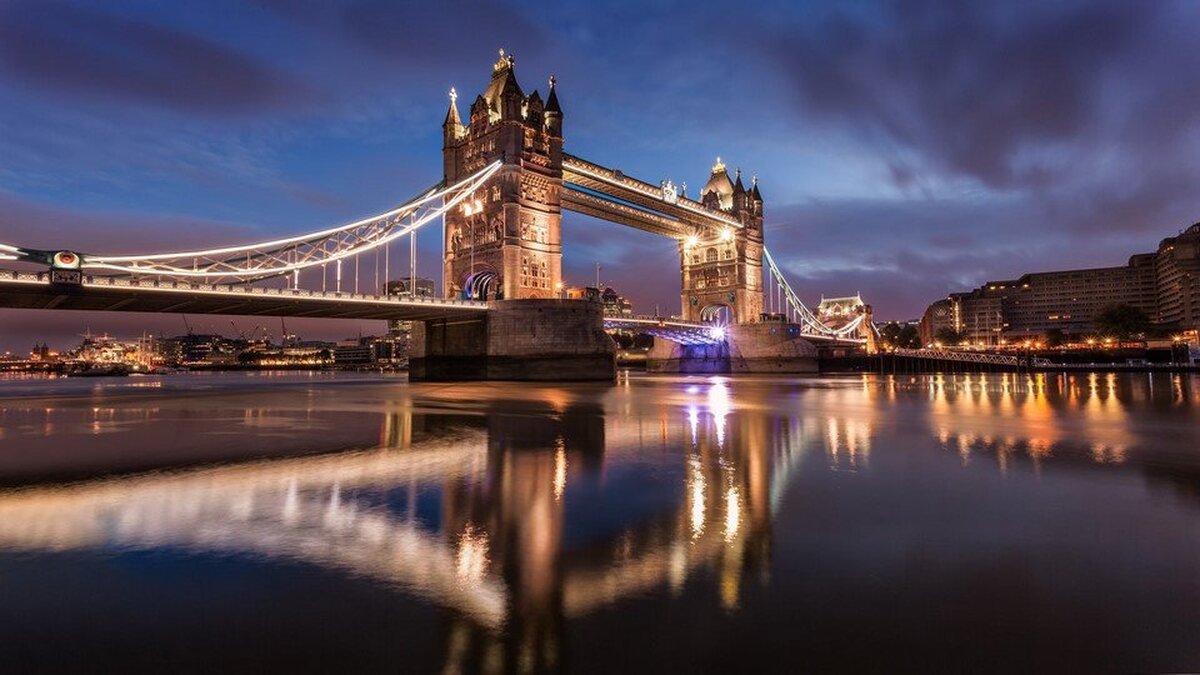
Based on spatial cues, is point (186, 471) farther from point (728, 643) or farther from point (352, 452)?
point (728, 643)

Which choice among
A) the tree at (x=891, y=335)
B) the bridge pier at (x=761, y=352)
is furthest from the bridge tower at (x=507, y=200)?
the tree at (x=891, y=335)

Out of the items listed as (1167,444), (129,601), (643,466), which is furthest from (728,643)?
(1167,444)

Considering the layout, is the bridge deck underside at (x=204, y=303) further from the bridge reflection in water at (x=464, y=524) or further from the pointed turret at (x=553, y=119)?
the bridge reflection in water at (x=464, y=524)

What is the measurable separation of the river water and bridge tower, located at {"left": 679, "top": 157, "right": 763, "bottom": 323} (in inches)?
2751

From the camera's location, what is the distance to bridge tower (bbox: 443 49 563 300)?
46.8 metres

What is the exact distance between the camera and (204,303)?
35312 mm

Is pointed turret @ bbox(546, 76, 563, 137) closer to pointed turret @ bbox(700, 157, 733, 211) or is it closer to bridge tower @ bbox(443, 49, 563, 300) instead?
bridge tower @ bbox(443, 49, 563, 300)

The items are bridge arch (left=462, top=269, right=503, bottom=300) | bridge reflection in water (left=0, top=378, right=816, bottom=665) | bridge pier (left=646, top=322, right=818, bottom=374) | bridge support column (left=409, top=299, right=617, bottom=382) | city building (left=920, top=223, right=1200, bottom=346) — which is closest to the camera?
bridge reflection in water (left=0, top=378, right=816, bottom=665)

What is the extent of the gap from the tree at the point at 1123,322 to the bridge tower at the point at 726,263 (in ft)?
147

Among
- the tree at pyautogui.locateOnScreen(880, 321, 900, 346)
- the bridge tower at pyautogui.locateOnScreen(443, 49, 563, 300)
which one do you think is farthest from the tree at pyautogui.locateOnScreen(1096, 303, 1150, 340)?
the bridge tower at pyautogui.locateOnScreen(443, 49, 563, 300)

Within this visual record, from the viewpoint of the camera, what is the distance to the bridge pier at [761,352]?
68938mm

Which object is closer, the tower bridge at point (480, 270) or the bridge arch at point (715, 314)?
the tower bridge at point (480, 270)

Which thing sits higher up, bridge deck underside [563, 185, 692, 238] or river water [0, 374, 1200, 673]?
bridge deck underside [563, 185, 692, 238]

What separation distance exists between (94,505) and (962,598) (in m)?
7.59
